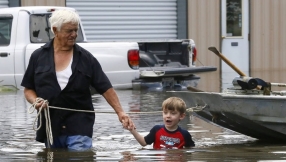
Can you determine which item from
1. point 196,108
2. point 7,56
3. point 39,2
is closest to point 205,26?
point 39,2

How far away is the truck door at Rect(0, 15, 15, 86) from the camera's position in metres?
15.2

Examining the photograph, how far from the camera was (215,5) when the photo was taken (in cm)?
2438

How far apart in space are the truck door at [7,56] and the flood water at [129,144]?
1932 millimetres

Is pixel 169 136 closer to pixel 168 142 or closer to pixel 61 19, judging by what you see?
pixel 168 142

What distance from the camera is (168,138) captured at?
747 cm

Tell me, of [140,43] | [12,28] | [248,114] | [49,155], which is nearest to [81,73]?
[49,155]

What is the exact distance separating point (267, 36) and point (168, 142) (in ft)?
58.9

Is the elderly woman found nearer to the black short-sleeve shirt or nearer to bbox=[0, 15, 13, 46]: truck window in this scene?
the black short-sleeve shirt

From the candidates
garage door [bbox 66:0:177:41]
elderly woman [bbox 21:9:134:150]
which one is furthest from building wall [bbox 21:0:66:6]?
elderly woman [bbox 21:9:134:150]

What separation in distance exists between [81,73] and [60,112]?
37 centimetres

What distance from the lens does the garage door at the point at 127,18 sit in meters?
23.6

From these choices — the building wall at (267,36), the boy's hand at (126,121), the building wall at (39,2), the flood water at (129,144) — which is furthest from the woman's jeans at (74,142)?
the building wall at (267,36)

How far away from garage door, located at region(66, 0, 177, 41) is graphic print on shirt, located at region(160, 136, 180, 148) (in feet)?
53.1

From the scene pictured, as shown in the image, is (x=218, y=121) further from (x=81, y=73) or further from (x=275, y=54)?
(x=275, y=54)
